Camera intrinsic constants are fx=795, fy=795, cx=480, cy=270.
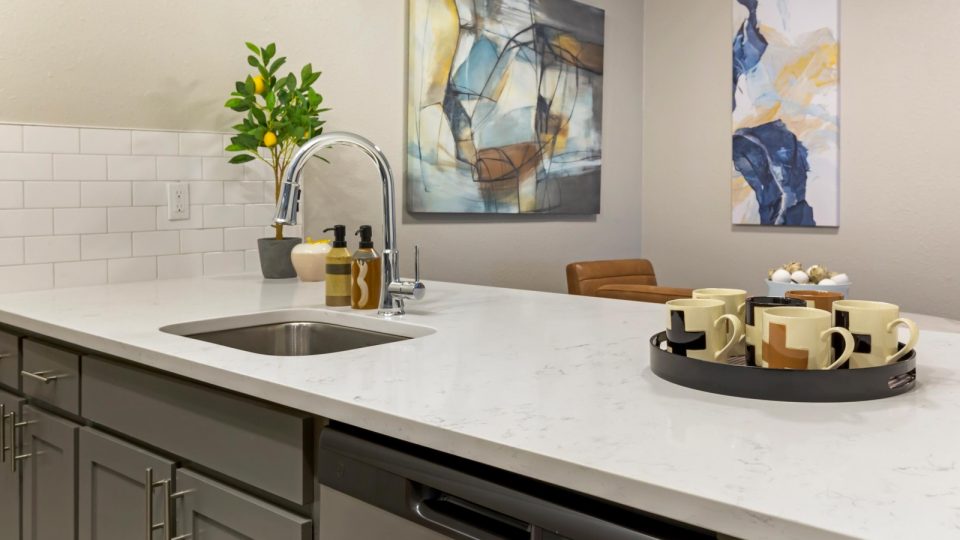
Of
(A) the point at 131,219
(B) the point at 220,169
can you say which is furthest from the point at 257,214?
(A) the point at 131,219

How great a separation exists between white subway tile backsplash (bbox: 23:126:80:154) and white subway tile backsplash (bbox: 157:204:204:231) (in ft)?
0.95

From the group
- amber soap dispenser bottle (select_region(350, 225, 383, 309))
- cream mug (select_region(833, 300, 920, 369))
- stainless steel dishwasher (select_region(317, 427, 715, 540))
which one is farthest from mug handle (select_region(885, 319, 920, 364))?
amber soap dispenser bottle (select_region(350, 225, 383, 309))

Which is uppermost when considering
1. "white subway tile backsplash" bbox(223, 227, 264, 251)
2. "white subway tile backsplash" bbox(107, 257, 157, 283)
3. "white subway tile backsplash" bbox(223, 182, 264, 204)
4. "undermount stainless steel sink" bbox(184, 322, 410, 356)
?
"white subway tile backsplash" bbox(223, 182, 264, 204)

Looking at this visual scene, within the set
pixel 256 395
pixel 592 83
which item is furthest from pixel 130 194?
pixel 592 83

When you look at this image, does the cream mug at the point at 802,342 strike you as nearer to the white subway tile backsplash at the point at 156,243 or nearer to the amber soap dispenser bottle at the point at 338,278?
the amber soap dispenser bottle at the point at 338,278

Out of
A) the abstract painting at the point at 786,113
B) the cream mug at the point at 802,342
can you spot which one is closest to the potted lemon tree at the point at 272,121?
the cream mug at the point at 802,342

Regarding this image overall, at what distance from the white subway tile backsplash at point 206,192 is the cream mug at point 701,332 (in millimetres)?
1781

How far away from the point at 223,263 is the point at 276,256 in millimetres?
267

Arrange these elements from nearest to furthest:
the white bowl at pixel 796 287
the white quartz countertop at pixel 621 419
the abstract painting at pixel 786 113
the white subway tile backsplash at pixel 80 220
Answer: the white quartz countertop at pixel 621 419 → the white subway tile backsplash at pixel 80 220 → the white bowl at pixel 796 287 → the abstract painting at pixel 786 113

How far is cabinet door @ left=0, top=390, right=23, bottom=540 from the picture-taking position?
5.53ft

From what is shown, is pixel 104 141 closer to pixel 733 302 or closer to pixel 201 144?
pixel 201 144

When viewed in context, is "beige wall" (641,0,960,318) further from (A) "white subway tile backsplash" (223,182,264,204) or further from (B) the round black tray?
(B) the round black tray

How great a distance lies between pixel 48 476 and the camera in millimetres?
1577

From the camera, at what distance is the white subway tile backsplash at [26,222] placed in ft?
6.75
